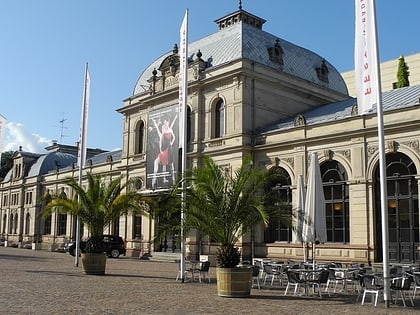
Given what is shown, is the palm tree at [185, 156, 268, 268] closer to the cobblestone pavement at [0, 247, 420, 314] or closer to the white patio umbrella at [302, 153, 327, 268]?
the cobblestone pavement at [0, 247, 420, 314]

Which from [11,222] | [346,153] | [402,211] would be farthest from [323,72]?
[11,222]

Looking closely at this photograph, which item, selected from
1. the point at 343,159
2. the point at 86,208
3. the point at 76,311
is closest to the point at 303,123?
the point at 343,159

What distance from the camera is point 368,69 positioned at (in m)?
14.1

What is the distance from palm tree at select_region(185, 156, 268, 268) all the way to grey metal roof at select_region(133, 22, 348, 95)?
1486cm

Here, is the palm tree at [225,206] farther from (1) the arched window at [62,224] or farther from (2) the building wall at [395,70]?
(2) the building wall at [395,70]

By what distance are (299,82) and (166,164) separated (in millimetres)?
9536

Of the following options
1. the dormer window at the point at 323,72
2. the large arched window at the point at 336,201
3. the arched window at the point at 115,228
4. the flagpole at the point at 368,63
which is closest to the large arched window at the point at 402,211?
the large arched window at the point at 336,201

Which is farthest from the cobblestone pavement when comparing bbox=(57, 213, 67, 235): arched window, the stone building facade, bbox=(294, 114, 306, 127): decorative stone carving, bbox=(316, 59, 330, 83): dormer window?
bbox=(57, 213, 67, 235): arched window

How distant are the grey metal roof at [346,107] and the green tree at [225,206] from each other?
923cm

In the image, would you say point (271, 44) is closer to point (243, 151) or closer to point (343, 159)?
point (243, 151)

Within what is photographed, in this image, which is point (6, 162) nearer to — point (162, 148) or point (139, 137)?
point (139, 137)

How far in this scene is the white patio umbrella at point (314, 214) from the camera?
17641mm

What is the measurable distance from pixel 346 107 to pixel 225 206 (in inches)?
616

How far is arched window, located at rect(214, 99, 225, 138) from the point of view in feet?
100
